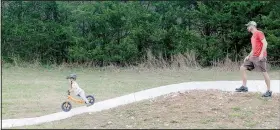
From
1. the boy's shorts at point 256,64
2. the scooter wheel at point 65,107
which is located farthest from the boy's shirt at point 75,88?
the boy's shorts at point 256,64

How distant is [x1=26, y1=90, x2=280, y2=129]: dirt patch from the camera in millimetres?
8457

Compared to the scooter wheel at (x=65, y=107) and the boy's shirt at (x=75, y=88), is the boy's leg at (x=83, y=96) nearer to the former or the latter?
the boy's shirt at (x=75, y=88)

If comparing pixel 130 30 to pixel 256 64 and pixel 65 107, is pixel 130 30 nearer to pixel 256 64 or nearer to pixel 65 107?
pixel 256 64

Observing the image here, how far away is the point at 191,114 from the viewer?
9.04 m

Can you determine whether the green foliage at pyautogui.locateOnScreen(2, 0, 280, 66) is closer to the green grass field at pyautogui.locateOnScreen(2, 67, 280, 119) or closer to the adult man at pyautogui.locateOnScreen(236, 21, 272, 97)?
the green grass field at pyautogui.locateOnScreen(2, 67, 280, 119)

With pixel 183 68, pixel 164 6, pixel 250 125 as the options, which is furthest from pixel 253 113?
pixel 164 6

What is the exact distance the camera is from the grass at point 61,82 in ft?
37.4

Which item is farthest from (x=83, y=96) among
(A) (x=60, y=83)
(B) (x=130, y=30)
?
(B) (x=130, y=30)

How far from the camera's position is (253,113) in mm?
9203

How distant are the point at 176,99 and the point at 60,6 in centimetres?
1448

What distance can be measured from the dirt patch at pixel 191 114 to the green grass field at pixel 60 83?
176cm

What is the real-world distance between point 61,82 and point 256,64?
7508 mm

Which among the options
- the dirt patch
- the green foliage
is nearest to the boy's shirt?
the dirt patch

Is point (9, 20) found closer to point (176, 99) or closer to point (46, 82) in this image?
point (46, 82)
